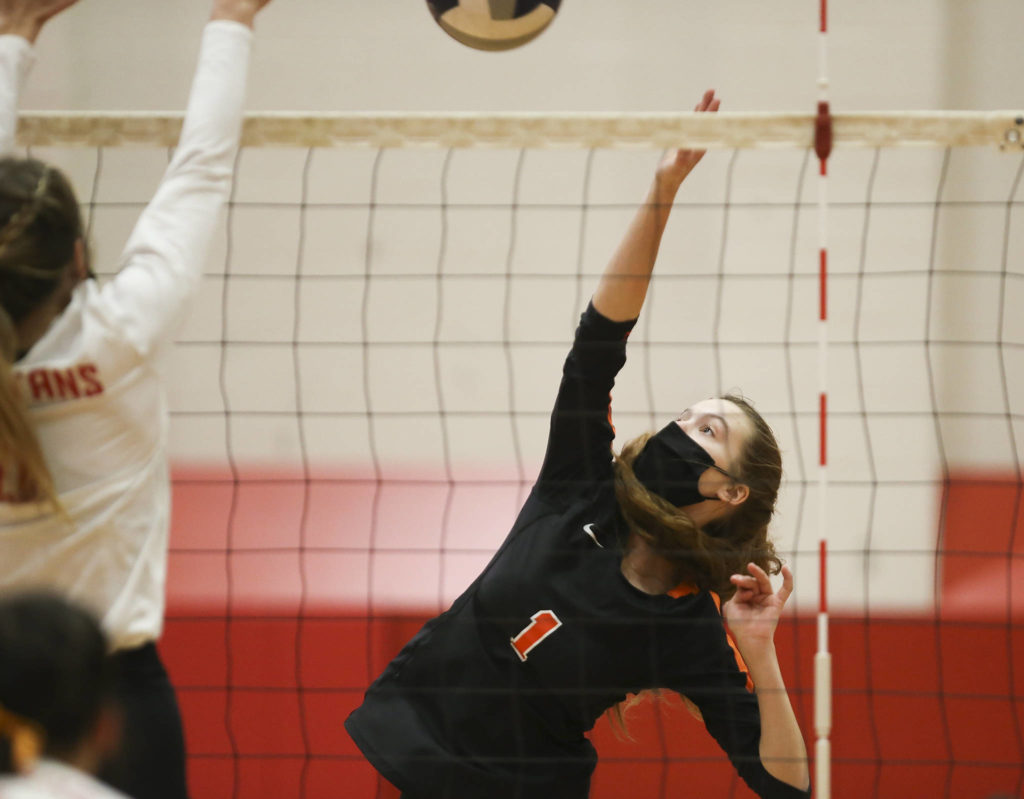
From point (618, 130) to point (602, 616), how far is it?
38.8 inches

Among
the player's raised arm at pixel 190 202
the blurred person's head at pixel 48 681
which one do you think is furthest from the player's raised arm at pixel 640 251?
the blurred person's head at pixel 48 681

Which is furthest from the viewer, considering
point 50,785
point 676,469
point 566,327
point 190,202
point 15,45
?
point 566,327

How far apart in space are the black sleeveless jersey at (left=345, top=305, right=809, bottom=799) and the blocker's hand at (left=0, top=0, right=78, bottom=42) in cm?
116

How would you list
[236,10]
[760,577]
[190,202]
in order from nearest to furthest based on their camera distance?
[190,202] → [236,10] → [760,577]

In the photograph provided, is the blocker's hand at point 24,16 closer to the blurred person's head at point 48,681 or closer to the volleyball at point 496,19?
the volleyball at point 496,19

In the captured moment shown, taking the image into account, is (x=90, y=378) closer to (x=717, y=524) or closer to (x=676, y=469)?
(x=676, y=469)

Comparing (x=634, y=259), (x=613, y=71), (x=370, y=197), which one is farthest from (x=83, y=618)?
(x=613, y=71)

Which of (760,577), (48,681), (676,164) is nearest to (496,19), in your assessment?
(676,164)

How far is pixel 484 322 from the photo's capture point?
4.98 metres

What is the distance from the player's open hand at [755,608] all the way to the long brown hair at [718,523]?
5.1 inches

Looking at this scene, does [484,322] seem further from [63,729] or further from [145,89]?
[63,729]

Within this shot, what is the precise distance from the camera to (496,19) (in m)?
2.38

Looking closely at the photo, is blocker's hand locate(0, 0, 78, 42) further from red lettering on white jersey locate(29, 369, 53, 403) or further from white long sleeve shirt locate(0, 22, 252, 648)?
red lettering on white jersey locate(29, 369, 53, 403)

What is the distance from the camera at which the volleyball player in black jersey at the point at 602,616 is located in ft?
7.36
